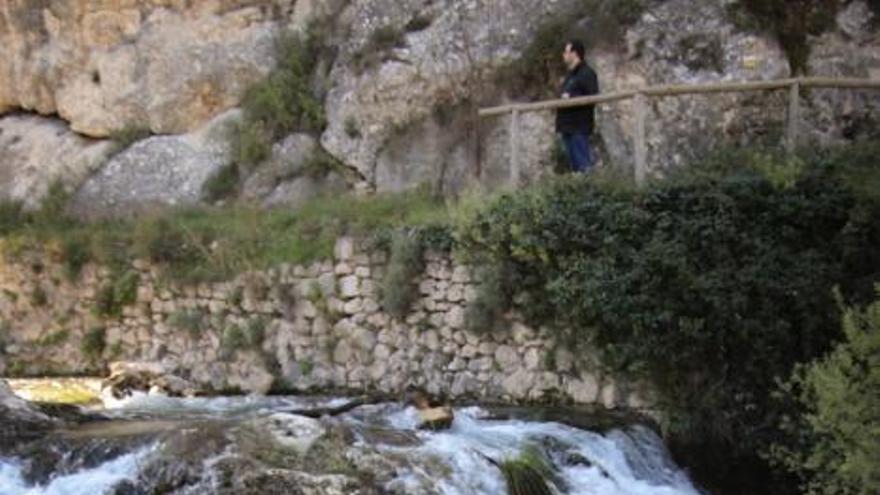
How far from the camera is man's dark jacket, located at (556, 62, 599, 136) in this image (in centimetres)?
1193

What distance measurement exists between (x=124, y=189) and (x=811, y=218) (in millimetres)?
11356

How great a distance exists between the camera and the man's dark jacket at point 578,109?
11.9 metres

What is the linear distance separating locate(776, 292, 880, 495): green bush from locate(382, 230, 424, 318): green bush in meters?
4.59

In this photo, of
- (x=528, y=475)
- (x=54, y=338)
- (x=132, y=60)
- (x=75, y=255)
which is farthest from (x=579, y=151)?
(x=132, y=60)

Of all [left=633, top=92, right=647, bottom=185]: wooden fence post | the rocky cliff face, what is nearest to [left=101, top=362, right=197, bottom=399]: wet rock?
the rocky cliff face

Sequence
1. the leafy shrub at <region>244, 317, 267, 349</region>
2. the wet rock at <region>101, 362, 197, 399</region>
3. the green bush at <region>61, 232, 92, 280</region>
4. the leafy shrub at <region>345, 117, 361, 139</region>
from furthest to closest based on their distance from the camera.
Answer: the leafy shrub at <region>345, 117, 361, 139</region>, the green bush at <region>61, 232, 92, 280</region>, the leafy shrub at <region>244, 317, 267, 349</region>, the wet rock at <region>101, 362, 197, 399</region>

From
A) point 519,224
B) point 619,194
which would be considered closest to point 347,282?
point 519,224

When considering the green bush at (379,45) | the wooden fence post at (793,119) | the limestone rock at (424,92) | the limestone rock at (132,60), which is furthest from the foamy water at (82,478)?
the limestone rock at (132,60)

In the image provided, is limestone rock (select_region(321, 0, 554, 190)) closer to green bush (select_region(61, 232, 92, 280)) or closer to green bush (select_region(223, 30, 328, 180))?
green bush (select_region(223, 30, 328, 180))

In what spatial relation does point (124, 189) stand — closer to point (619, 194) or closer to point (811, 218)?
point (619, 194)

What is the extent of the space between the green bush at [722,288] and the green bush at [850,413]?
2.82ft

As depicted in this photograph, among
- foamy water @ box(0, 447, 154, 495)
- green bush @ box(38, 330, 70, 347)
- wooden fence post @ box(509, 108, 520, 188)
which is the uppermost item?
wooden fence post @ box(509, 108, 520, 188)

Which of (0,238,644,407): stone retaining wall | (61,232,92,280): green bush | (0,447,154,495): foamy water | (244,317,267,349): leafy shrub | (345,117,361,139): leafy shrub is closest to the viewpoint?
(0,447,154,495): foamy water

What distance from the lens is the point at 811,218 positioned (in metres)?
9.96
